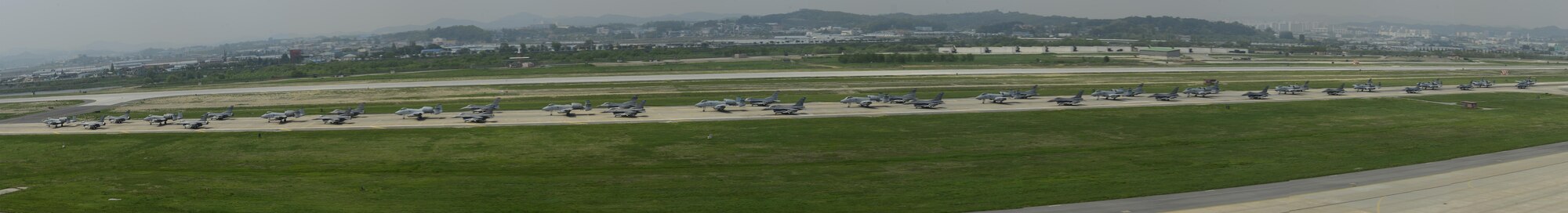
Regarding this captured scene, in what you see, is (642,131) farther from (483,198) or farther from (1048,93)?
(1048,93)

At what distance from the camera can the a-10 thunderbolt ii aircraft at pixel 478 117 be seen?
7793 centimetres

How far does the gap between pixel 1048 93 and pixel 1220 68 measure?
245 feet

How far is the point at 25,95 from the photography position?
129875 millimetres

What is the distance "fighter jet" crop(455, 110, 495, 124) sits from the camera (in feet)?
255

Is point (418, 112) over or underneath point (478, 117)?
over

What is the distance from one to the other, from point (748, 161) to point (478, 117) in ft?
100

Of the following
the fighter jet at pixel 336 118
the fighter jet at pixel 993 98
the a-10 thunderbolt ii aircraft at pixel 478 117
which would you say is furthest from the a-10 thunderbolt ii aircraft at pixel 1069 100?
the fighter jet at pixel 336 118

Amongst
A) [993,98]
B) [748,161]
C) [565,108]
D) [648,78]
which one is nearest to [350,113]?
[565,108]

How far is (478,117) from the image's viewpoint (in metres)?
78.2

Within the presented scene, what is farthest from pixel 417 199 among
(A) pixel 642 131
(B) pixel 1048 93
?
(B) pixel 1048 93

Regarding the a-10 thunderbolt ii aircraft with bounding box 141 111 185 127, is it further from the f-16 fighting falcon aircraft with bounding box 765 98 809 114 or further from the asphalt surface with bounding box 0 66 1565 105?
the f-16 fighting falcon aircraft with bounding box 765 98 809 114

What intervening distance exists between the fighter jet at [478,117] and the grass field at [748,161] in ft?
16.0

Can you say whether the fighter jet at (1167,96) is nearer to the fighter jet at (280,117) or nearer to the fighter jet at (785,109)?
the fighter jet at (785,109)

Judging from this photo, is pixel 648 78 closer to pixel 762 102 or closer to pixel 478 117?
pixel 762 102
